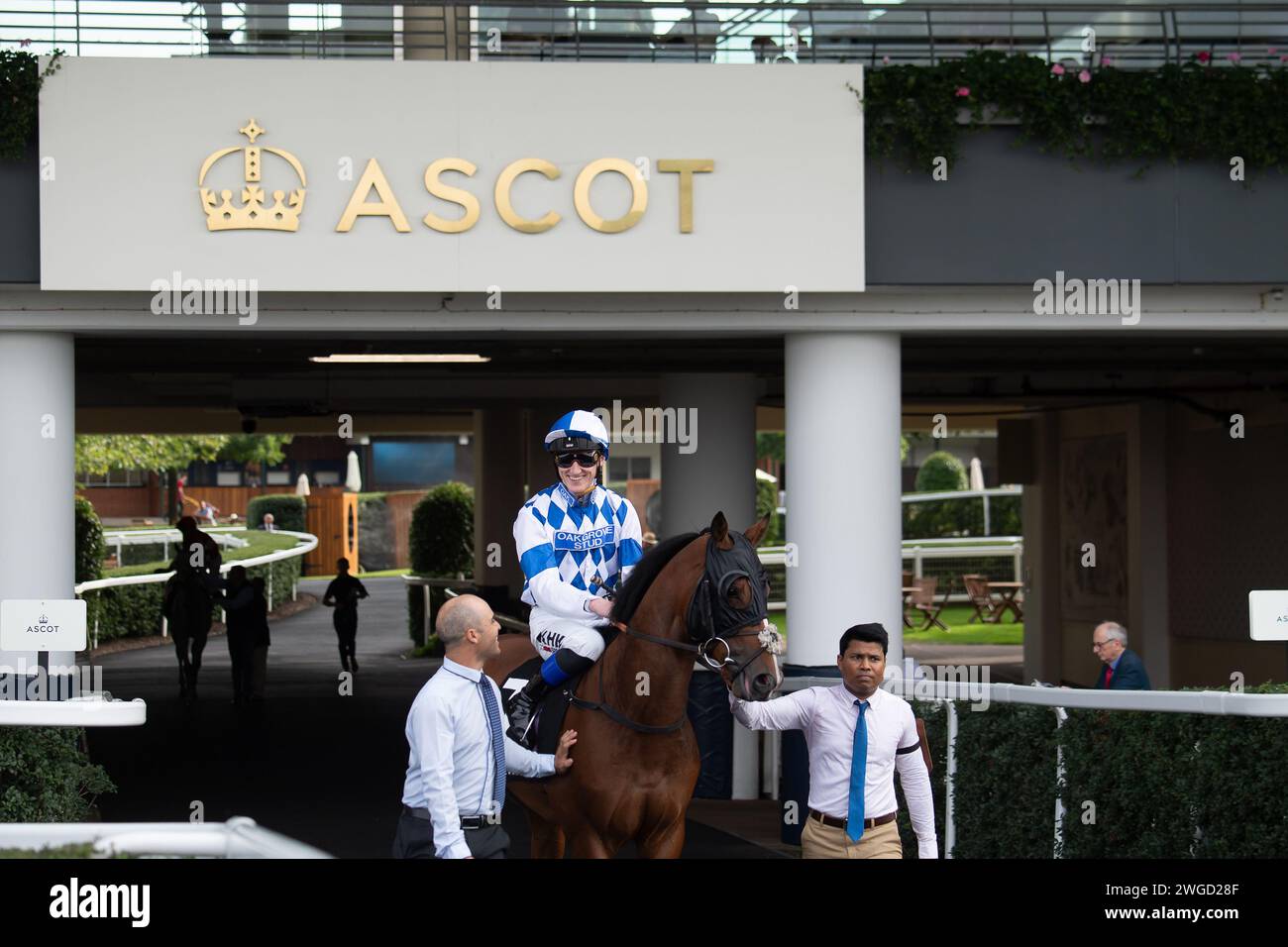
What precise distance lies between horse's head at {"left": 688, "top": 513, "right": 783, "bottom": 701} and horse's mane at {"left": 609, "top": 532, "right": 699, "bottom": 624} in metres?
0.28

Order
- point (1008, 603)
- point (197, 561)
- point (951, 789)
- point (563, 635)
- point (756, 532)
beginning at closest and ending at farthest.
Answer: point (756, 532)
point (563, 635)
point (951, 789)
point (197, 561)
point (1008, 603)

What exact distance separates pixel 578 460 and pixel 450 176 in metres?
3.97

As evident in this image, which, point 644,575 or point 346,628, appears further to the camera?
point 346,628

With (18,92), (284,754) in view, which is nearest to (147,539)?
(284,754)

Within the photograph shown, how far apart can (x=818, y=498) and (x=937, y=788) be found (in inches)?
96.9

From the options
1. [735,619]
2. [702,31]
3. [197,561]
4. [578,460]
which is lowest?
[197,561]

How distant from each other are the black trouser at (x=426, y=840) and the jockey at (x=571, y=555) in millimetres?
1282

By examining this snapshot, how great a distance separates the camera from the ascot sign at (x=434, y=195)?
10.0 meters

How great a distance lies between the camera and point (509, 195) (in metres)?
10.1

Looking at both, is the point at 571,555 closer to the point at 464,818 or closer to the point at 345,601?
the point at 464,818

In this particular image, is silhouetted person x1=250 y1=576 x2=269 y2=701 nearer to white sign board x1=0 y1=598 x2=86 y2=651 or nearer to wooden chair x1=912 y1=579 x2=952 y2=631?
white sign board x1=0 y1=598 x2=86 y2=651

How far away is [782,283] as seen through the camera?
10.2 metres

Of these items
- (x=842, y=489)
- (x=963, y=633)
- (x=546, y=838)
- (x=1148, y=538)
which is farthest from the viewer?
(x=963, y=633)

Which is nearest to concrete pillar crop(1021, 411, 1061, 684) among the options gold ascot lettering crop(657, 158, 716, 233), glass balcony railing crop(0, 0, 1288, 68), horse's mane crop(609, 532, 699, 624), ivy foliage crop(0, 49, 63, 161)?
glass balcony railing crop(0, 0, 1288, 68)
